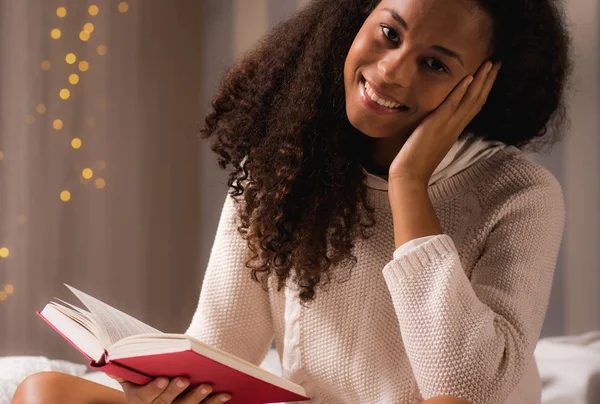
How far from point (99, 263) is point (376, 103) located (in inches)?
61.2

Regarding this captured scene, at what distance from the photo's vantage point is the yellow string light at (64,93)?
2363 mm

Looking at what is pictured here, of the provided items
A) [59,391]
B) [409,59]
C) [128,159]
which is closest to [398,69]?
[409,59]

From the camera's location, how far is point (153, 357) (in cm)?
89

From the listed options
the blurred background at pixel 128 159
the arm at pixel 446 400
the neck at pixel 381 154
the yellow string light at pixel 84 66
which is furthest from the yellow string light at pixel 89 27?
the arm at pixel 446 400

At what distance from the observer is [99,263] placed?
8.21 feet

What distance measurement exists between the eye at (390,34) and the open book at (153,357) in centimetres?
56

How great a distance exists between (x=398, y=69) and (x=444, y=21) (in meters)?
0.10

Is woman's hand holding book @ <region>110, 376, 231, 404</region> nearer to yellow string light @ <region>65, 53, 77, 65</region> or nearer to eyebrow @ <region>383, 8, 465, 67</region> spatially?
eyebrow @ <region>383, 8, 465, 67</region>

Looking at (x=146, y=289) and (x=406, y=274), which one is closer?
(x=406, y=274)

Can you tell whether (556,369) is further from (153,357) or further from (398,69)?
(153,357)

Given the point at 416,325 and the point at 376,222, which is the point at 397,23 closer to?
the point at 376,222

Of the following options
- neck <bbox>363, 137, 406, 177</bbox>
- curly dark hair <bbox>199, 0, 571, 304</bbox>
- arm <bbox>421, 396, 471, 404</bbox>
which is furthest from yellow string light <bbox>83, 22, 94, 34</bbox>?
arm <bbox>421, 396, 471, 404</bbox>

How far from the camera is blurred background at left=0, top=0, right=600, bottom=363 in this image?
2.02m

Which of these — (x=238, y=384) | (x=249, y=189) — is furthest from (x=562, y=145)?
(x=238, y=384)
